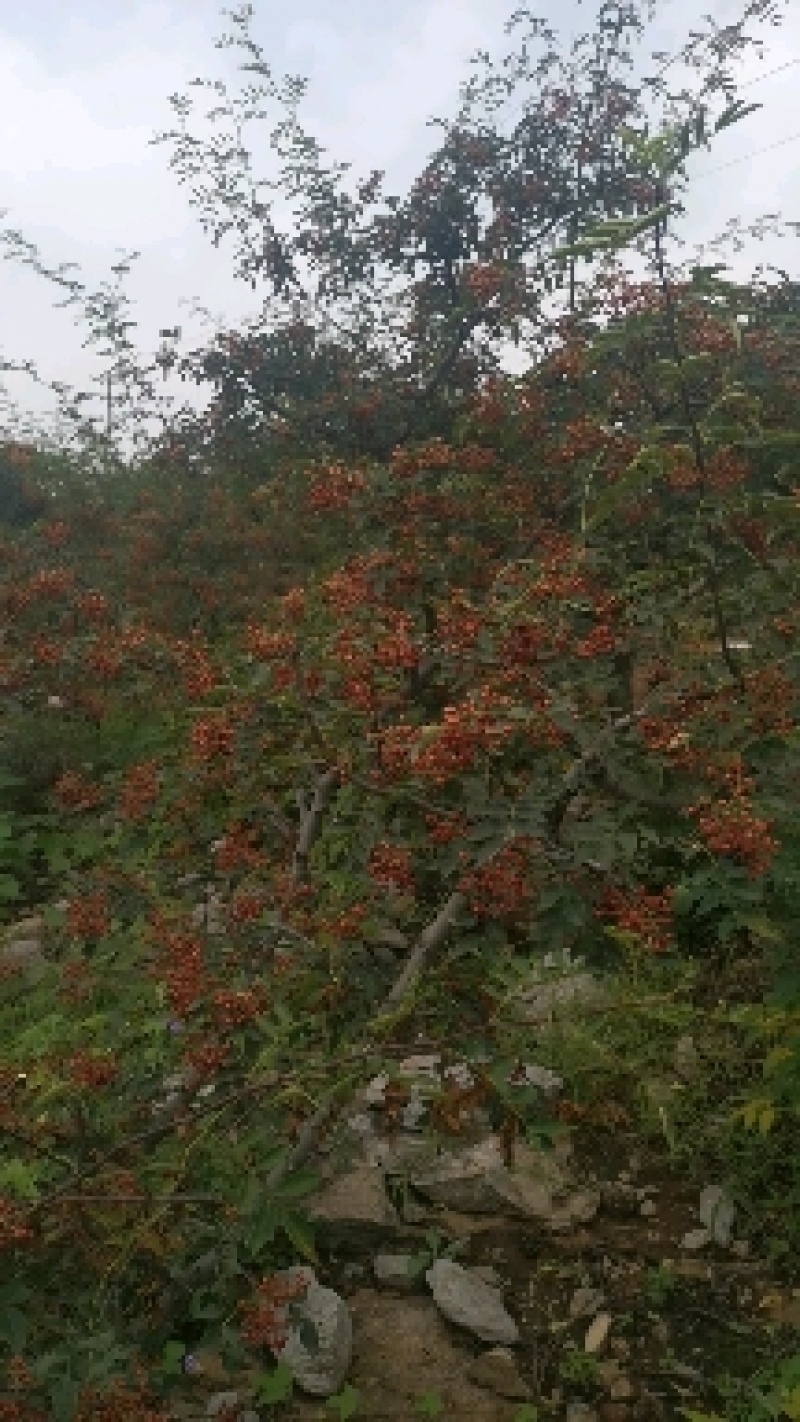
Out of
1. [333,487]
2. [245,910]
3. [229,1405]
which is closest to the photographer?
[229,1405]

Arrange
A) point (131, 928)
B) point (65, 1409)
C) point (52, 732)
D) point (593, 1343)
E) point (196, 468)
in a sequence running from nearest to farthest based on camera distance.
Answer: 1. point (65, 1409)
2. point (593, 1343)
3. point (131, 928)
4. point (52, 732)
5. point (196, 468)

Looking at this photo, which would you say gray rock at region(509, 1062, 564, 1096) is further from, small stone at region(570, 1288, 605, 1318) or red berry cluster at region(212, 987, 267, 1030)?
red berry cluster at region(212, 987, 267, 1030)

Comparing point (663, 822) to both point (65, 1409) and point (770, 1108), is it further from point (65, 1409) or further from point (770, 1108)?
point (65, 1409)

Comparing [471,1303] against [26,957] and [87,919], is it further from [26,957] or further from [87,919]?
[26,957]

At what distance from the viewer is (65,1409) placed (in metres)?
2.11

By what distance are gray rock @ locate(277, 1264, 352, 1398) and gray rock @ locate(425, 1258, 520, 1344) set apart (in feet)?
0.77

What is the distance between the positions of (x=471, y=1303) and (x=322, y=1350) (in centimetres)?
37

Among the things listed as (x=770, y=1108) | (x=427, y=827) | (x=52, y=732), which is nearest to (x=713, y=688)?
(x=427, y=827)

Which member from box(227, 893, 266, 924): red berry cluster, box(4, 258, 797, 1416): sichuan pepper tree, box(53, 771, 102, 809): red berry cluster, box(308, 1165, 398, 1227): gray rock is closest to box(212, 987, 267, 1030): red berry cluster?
box(4, 258, 797, 1416): sichuan pepper tree

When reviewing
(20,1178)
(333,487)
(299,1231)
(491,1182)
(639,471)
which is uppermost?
(333,487)

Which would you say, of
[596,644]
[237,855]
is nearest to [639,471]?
[596,644]

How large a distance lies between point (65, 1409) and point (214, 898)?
216 cm

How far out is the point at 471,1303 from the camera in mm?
2918

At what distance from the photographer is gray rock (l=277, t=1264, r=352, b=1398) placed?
108 inches
